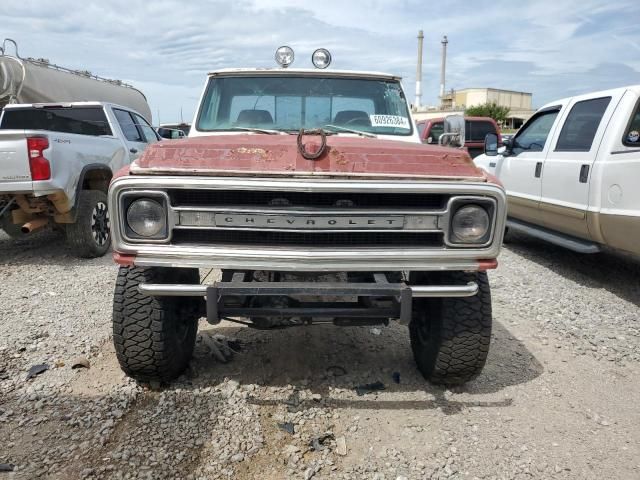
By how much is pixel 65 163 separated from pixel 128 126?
8.19 ft

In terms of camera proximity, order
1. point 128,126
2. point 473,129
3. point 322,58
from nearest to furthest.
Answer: point 322,58
point 128,126
point 473,129

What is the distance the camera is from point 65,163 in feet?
18.5

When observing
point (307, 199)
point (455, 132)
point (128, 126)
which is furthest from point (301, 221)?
point (128, 126)

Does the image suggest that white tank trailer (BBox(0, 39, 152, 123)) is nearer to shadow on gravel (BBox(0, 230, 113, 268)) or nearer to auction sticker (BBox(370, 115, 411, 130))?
shadow on gravel (BBox(0, 230, 113, 268))

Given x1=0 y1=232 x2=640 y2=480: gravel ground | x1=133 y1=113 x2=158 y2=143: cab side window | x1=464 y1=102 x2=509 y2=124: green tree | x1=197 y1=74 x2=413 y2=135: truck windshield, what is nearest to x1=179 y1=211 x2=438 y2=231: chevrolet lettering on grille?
x1=0 y1=232 x2=640 y2=480: gravel ground

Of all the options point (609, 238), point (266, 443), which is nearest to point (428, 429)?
point (266, 443)

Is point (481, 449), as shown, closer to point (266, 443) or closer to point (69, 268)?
point (266, 443)

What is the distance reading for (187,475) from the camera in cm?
240

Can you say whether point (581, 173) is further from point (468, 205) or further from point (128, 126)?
point (128, 126)

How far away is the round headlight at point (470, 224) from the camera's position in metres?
2.58

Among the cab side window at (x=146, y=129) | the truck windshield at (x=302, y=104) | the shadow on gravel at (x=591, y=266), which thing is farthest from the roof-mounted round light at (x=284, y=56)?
the cab side window at (x=146, y=129)

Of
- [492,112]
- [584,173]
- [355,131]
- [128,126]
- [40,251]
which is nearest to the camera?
[355,131]

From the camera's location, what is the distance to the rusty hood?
2525mm

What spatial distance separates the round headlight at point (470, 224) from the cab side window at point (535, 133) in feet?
13.9
